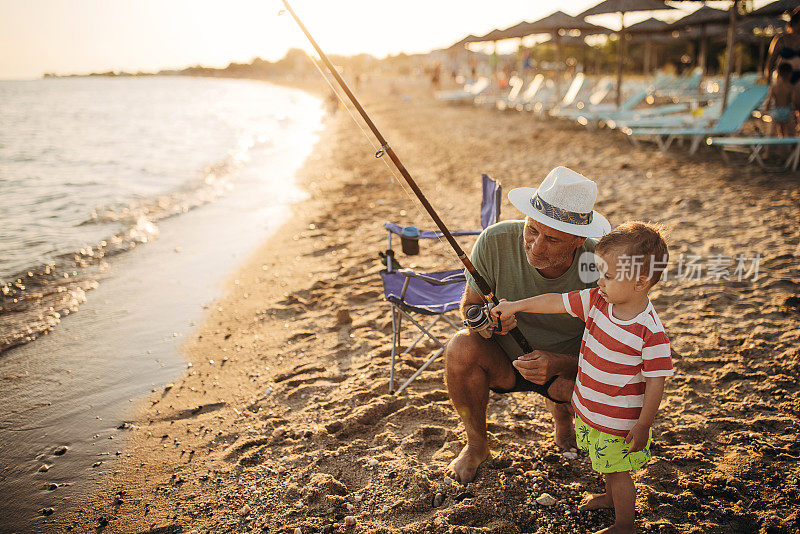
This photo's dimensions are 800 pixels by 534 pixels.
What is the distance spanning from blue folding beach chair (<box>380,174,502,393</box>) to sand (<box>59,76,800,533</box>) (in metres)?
0.28

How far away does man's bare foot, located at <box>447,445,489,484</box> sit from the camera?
239 cm

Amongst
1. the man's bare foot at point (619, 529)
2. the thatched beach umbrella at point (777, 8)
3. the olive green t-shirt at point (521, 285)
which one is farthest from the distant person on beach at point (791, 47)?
the man's bare foot at point (619, 529)

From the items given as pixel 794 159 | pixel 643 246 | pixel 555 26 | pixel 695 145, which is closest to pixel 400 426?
pixel 643 246

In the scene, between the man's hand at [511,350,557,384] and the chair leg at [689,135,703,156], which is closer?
the man's hand at [511,350,557,384]

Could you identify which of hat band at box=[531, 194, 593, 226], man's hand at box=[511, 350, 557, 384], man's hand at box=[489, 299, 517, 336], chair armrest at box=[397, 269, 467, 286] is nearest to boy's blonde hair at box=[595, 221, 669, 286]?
hat band at box=[531, 194, 593, 226]

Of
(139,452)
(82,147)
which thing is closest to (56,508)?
(139,452)

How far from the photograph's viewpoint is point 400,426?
284 cm

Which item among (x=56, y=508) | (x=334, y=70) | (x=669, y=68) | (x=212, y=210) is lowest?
(x=56, y=508)

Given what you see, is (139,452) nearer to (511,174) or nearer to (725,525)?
(725,525)

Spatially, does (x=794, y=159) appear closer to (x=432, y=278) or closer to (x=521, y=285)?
(x=432, y=278)

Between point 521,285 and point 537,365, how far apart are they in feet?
1.30

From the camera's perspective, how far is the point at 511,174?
8516 mm

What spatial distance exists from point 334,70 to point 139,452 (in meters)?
2.33

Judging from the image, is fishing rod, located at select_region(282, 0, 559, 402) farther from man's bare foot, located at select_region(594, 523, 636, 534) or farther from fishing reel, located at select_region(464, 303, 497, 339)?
man's bare foot, located at select_region(594, 523, 636, 534)
